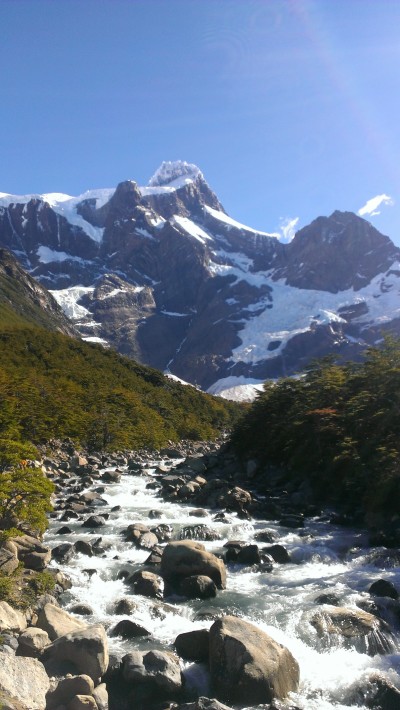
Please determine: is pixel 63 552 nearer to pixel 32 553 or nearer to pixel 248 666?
pixel 32 553

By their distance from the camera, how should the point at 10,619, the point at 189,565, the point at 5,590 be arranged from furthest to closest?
the point at 189,565 → the point at 5,590 → the point at 10,619

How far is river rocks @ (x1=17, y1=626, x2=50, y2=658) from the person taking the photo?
1048 centimetres

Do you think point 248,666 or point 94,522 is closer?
point 248,666

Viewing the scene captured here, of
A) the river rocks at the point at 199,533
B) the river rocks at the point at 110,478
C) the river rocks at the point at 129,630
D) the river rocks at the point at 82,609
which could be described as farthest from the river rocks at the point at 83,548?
the river rocks at the point at 110,478

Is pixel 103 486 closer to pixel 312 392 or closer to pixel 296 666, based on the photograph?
pixel 312 392

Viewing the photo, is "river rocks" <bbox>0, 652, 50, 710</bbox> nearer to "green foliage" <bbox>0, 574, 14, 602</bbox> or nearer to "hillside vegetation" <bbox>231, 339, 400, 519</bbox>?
"green foliage" <bbox>0, 574, 14, 602</bbox>

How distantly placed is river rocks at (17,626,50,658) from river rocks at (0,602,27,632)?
330mm

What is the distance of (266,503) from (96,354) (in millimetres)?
78612

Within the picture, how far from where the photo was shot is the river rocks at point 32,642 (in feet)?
34.4

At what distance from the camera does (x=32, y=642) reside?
416 inches

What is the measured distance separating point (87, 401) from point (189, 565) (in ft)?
159

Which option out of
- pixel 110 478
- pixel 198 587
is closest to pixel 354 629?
pixel 198 587

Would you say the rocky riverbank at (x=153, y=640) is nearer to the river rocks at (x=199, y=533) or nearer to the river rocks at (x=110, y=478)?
the river rocks at (x=199, y=533)

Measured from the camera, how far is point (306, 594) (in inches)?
621
